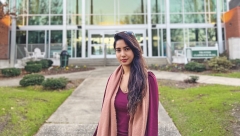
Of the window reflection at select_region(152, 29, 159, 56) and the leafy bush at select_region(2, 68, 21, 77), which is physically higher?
the window reflection at select_region(152, 29, 159, 56)

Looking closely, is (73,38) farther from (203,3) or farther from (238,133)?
(238,133)

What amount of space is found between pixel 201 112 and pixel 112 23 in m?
18.6

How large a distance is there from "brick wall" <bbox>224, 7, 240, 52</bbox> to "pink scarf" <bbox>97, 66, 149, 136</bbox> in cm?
2172

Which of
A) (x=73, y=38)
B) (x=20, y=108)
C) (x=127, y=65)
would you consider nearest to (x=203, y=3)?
(x=73, y=38)

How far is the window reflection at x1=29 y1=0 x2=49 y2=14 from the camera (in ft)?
74.1

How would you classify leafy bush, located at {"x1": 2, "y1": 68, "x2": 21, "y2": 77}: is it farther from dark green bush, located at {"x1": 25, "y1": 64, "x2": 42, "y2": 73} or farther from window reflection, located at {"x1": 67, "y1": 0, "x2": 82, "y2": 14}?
window reflection, located at {"x1": 67, "y1": 0, "x2": 82, "y2": 14}

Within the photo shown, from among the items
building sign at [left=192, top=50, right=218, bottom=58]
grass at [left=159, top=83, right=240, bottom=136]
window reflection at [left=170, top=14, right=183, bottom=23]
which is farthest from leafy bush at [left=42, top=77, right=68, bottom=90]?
window reflection at [left=170, top=14, right=183, bottom=23]

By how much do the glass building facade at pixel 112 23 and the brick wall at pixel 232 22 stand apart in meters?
0.62

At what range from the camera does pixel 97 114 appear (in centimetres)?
563

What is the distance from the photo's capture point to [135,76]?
1903mm

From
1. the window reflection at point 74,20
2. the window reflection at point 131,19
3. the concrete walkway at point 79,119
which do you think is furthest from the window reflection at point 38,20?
the concrete walkway at point 79,119

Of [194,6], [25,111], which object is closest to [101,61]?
[194,6]

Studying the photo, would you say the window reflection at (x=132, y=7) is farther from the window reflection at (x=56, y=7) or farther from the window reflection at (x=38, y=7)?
the window reflection at (x=38, y=7)

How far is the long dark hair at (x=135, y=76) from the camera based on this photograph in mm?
1828
